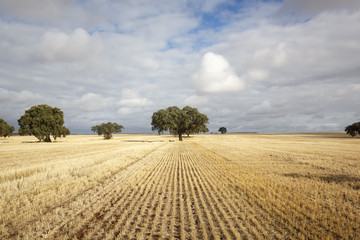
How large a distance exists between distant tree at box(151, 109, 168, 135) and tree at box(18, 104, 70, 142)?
2938cm

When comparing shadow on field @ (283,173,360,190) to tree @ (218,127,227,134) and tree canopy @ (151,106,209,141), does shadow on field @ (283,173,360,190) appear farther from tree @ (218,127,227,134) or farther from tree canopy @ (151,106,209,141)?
A: tree @ (218,127,227,134)

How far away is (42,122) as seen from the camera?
184 feet

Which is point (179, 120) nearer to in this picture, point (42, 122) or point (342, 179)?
point (42, 122)

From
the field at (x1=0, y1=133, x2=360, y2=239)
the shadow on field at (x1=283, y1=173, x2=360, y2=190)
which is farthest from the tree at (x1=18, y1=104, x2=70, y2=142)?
the shadow on field at (x1=283, y1=173, x2=360, y2=190)

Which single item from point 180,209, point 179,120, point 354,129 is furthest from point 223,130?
point 180,209

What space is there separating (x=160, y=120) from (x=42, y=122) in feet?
118

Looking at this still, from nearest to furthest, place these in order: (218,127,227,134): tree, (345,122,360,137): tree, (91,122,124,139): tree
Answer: (345,122,360,137): tree → (91,122,124,139): tree → (218,127,227,134): tree

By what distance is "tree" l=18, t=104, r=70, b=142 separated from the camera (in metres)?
54.1

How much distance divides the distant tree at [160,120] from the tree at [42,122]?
29.4m

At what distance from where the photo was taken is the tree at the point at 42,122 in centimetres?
5409

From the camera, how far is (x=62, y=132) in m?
59.7

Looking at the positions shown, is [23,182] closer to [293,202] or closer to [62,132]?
[293,202]

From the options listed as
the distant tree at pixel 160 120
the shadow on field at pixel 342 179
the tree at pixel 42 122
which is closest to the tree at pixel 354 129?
the distant tree at pixel 160 120

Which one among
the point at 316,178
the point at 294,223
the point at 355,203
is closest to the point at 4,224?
the point at 294,223
